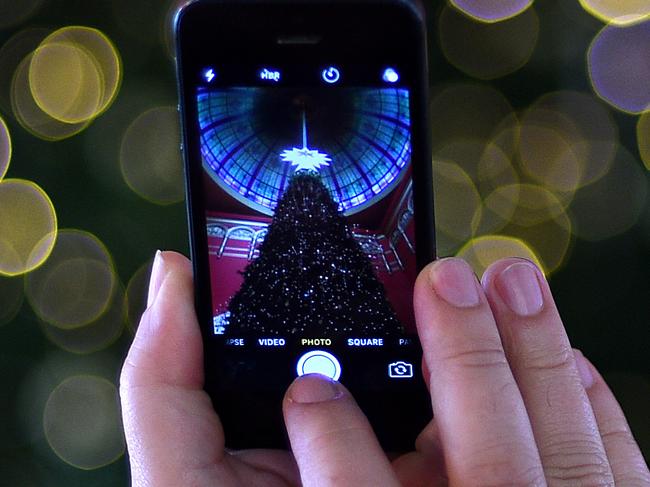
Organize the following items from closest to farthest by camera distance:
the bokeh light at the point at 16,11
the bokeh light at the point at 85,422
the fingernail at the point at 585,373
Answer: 1. the fingernail at the point at 585,373
2. the bokeh light at the point at 85,422
3. the bokeh light at the point at 16,11

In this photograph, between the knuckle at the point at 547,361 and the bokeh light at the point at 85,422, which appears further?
the bokeh light at the point at 85,422

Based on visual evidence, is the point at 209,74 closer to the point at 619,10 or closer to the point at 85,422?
the point at 85,422

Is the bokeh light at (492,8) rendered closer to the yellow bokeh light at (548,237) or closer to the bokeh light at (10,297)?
the yellow bokeh light at (548,237)

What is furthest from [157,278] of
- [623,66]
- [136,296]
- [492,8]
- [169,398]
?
[623,66]

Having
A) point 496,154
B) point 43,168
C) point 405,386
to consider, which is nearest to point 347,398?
point 405,386

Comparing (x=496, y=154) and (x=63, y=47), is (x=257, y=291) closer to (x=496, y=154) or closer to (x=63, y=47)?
(x=496, y=154)

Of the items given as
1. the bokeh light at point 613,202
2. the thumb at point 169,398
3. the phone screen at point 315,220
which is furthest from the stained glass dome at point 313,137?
the bokeh light at point 613,202

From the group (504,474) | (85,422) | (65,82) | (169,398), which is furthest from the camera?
(65,82)

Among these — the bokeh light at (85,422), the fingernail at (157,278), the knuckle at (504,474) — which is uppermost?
the fingernail at (157,278)
